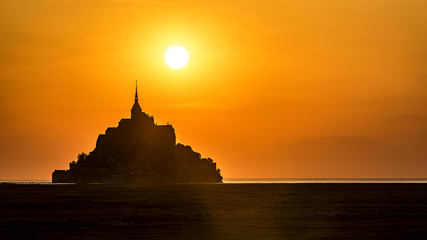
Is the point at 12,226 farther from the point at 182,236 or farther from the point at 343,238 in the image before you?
the point at 343,238

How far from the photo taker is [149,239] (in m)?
43.6

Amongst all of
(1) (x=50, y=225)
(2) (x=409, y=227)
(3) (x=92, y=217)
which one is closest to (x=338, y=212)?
(2) (x=409, y=227)

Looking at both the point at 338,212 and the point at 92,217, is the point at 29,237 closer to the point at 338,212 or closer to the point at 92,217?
the point at 92,217

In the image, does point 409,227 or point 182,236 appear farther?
point 409,227

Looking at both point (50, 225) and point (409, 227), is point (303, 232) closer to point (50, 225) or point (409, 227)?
point (409, 227)

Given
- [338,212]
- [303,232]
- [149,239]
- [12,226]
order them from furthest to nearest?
[338,212], [12,226], [303,232], [149,239]

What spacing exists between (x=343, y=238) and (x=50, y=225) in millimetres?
21708

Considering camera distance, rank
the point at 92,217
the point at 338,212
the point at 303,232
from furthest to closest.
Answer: the point at 338,212
the point at 92,217
the point at 303,232

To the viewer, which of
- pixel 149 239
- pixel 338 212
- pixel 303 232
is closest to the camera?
pixel 149 239

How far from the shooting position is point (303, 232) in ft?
157

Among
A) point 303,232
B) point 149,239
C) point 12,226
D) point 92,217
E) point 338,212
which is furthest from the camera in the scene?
point 338,212

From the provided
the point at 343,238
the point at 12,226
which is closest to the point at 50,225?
the point at 12,226

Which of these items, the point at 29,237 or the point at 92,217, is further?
the point at 92,217

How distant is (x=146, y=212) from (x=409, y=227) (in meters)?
26.4
